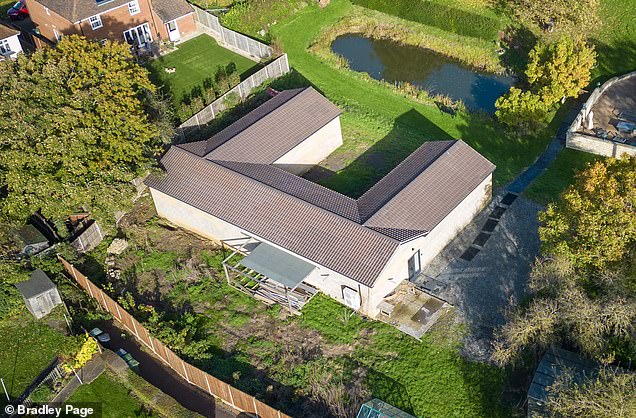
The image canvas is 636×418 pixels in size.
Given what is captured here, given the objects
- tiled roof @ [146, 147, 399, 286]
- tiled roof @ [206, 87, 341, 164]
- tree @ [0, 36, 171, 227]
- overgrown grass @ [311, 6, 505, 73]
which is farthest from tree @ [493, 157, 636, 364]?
overgrown grass @ [311, 6, 505, 73]

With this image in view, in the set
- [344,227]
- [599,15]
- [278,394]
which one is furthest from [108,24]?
→ [599,15]

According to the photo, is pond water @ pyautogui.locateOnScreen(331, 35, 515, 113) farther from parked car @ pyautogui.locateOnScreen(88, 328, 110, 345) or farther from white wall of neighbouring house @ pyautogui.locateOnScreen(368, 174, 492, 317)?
parked car @ pyautogui.locateOnScreen(88, 328, 110, 345)

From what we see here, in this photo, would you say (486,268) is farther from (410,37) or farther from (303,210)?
(410,37)

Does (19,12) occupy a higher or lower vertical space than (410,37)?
higher

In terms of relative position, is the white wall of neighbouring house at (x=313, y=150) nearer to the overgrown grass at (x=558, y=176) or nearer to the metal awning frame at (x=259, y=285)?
the metal awning frame at (x=259, y=285)

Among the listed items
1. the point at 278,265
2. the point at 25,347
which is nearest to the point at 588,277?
the point at 278,265

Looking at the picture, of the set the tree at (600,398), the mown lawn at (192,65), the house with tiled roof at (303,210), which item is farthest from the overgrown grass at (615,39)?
the tree at (600,398)

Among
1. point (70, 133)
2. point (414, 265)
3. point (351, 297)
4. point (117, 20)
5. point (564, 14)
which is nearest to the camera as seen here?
point (351, 297)
